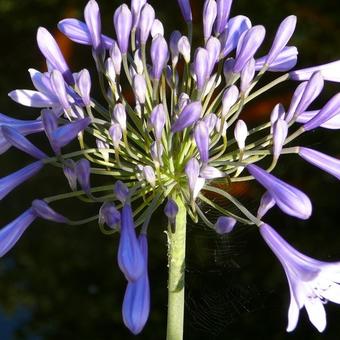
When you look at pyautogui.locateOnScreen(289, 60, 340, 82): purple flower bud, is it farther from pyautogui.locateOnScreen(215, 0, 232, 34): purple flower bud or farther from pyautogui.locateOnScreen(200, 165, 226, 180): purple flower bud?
pyautogui.locateOnScreen(200, 165, 226, 180): purple flower bud

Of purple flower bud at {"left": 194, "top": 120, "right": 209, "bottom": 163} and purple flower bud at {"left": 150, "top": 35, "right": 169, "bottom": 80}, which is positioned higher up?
purple flower bud at {"left": 150, "top": 35, "right": 169, "bottom": 80}

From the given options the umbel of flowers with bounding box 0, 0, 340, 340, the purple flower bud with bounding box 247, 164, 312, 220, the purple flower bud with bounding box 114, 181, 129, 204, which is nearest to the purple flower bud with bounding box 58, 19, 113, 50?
the umbel of flowers with bounding box 0, 0, 340, 340

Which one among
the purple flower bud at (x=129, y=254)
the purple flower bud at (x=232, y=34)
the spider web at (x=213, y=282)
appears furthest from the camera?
the spider web at (x=213, y=282)

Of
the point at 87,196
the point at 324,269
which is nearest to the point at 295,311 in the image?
the point at 324,269

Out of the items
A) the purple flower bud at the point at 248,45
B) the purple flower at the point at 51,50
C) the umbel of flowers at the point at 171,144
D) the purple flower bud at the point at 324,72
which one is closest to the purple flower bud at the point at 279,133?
the umbel of flowers at the point at 171,144

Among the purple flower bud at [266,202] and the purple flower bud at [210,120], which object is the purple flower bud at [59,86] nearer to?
the purple flower bud at [210,120]

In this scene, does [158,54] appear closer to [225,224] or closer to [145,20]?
[145,20]
